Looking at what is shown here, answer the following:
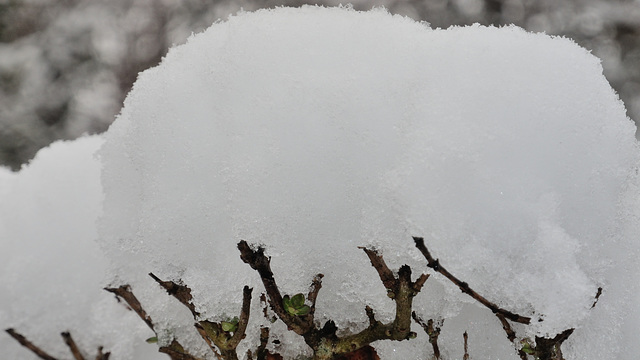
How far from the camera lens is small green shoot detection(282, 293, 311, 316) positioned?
79 centimetres

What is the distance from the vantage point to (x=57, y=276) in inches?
35.9

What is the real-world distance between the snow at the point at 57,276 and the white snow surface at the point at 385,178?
84 millimetres

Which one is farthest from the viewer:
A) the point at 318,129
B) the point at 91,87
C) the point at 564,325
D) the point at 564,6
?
the point at 91,87

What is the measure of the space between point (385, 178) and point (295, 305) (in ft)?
0.72

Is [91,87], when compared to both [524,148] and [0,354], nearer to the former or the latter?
[0,354]

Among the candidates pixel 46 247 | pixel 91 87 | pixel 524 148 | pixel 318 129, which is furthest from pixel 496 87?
pixel 91 87

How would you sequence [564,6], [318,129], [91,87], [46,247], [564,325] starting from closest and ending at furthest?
1. [564,325]
2. [318,129]
3. [46,247]
4. [564,6]
5. [91,87]

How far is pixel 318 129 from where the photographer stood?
2.68ft

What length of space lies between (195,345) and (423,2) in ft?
14.9

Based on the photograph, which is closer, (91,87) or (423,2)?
(423,2)

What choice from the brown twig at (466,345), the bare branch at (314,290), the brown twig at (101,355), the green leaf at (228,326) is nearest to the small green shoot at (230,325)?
the green leaf at (228,326)

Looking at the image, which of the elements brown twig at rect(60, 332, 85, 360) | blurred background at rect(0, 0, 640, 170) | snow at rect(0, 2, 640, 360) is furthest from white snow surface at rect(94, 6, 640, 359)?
blurred background at rect(0, 0, 640, 170)

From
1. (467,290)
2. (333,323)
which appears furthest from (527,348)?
(333,323)

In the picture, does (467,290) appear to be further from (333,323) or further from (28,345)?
(28,345)
